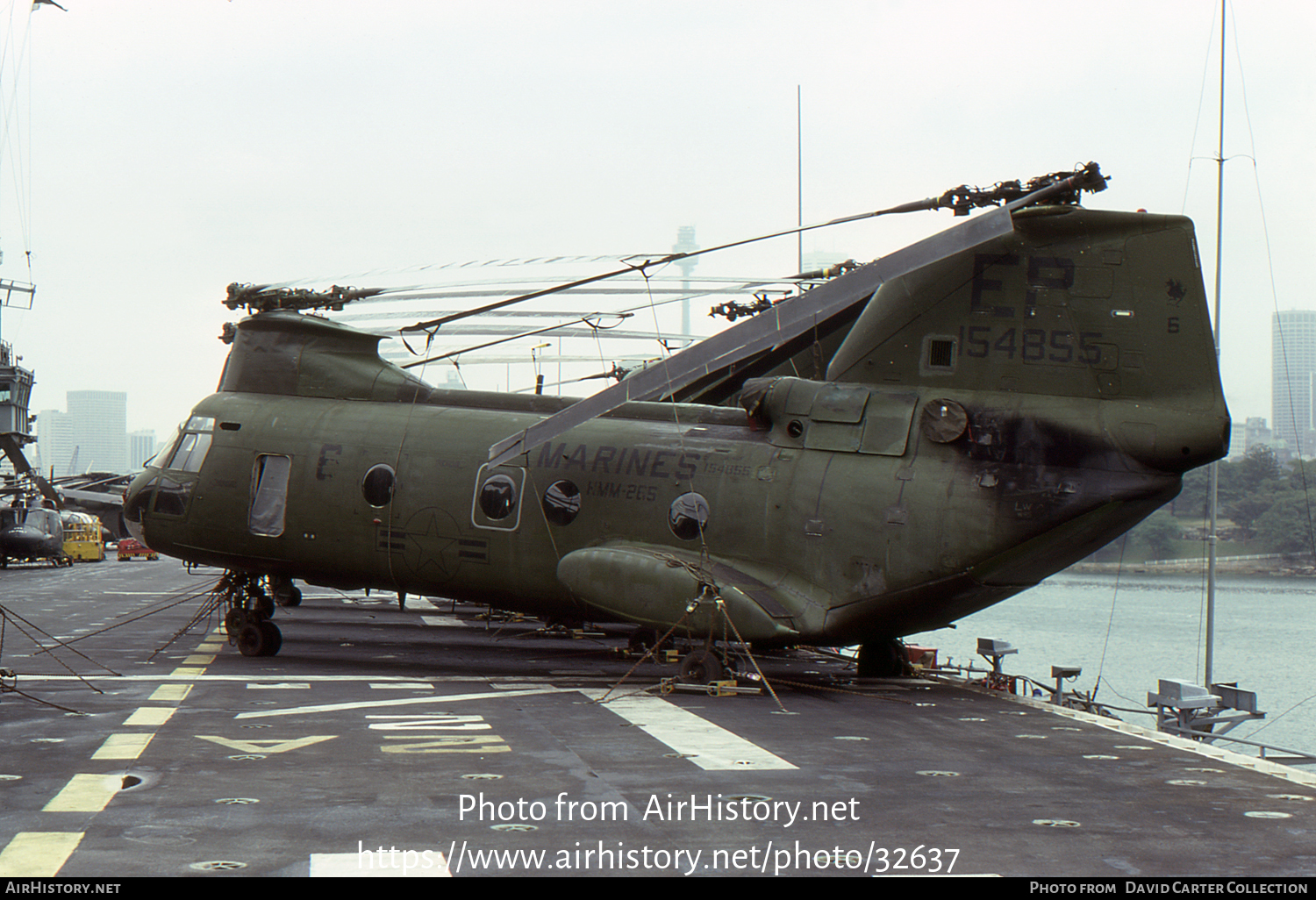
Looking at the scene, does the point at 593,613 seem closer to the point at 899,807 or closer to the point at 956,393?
the point at 956,393

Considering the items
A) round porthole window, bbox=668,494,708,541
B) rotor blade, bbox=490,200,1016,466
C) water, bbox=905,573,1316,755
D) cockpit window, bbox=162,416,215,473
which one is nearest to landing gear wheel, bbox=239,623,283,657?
cockpit window, bbox=162,416,215,473

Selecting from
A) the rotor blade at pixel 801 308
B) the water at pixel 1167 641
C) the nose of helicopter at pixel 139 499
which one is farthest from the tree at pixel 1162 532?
the nose of helicopter at pixel 139 499

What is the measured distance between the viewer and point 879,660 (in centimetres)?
1728

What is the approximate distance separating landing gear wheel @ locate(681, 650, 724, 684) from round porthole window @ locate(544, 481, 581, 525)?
3.03 metres

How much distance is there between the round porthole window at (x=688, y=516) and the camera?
52.9 feet

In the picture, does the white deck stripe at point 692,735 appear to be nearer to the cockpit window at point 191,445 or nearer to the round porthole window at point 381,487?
the round porthole window at point 381,487

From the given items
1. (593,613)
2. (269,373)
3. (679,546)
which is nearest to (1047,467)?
(679,546)

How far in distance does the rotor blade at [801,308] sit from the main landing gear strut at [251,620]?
7755 millimetres

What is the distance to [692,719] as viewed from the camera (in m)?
12.5

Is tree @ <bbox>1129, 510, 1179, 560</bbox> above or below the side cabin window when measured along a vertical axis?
below

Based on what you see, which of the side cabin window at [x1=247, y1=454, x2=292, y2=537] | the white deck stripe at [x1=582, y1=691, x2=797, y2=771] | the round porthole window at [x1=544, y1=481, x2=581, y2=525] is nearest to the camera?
the white deck stripe at [x1=582, y1=691, x2=797, y2=771]

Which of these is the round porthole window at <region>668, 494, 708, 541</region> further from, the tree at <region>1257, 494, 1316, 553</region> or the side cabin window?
the tree at <region>1257, 494, 1316, 553</region>

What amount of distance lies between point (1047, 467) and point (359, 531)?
10.2 metres

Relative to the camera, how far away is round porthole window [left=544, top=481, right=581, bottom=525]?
664 inches
